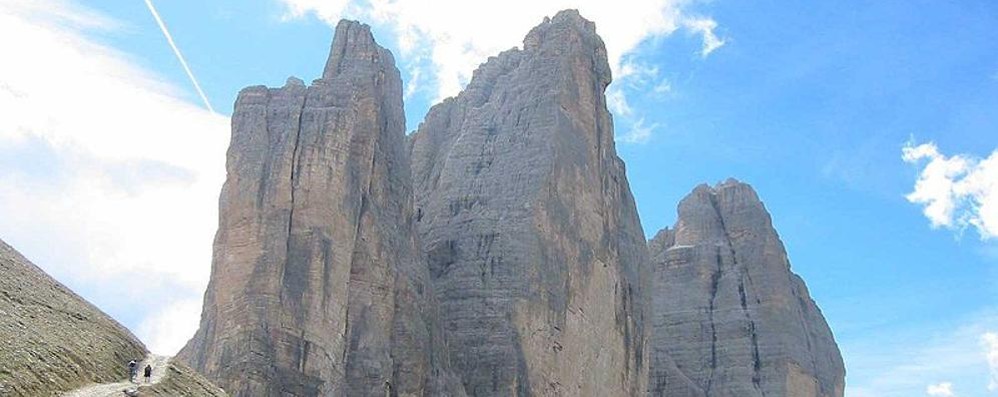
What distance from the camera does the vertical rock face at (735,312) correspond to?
10612cm

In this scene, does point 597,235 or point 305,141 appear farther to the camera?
point 597,235

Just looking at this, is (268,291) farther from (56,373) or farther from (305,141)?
(56,373)

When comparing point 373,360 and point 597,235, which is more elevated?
point 597,235

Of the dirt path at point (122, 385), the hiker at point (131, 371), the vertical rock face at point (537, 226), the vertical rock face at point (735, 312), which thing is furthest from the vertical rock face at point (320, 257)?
the vertical rock face at point (735, 312)

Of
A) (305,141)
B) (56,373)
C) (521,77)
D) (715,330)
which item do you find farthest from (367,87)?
(715,330)

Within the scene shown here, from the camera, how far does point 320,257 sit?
6228 centimetres

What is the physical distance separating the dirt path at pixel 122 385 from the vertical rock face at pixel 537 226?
79.9 ft

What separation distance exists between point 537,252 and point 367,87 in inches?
546

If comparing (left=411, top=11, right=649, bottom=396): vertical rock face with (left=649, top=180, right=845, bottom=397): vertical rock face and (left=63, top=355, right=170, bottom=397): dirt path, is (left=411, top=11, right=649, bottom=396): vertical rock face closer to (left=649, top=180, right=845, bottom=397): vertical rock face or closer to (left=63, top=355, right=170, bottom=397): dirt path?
(left=649, top=180, right=845, bottom=397): vertical rock face

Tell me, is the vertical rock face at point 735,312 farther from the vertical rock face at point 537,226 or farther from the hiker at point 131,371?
the hiker at point 131,371

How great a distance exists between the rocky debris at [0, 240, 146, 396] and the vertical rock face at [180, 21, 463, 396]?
8344 mm

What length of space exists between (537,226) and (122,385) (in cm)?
3521

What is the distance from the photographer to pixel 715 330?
10906 cm

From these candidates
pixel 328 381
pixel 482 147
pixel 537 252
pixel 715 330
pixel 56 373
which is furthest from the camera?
pixel 715 330
